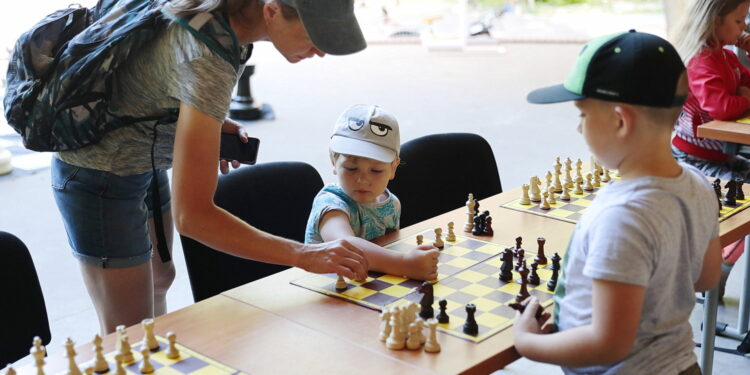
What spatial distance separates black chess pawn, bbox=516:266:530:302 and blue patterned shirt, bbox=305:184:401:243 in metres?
0.54

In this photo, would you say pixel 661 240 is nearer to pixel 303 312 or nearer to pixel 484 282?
pixel 484 282

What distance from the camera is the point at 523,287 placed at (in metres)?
1.74

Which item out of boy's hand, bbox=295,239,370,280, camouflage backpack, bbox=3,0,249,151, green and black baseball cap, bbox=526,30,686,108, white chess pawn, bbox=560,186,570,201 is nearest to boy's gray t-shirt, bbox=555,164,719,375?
green and black baseball cap, bbox=526,30,686,108

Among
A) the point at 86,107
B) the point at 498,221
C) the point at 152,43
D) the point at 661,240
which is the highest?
the point at 152,43

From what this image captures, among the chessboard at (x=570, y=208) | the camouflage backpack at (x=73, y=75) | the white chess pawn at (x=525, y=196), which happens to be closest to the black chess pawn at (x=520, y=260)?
the chessboard at (x=570, y=208)

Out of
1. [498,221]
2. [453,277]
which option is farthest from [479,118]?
[453,277]

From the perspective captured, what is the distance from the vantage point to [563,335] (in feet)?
4.65

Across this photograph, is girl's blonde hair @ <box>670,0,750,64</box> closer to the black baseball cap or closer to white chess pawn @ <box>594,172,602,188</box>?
white chess pawn @ <box>594,172,602,188</box>

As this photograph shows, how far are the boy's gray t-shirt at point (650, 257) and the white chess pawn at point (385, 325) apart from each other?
1.08ft

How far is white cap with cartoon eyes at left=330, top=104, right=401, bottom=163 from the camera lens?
212 cm

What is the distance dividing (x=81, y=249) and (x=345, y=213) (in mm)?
678

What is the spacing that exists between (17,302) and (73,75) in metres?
0.57

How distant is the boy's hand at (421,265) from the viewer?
1.84 meters

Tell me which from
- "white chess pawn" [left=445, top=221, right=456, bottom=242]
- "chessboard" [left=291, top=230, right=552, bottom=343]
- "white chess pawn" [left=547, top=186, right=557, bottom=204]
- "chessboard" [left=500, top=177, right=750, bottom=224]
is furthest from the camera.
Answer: "white chess pawn" [left=547, top=186, right=557, bottom=204]
